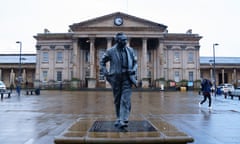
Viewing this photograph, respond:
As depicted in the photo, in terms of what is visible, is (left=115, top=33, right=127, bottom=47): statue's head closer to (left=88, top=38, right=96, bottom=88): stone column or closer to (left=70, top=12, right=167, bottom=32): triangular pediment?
(left=88, top=38, right=96, bottom=88): stone column

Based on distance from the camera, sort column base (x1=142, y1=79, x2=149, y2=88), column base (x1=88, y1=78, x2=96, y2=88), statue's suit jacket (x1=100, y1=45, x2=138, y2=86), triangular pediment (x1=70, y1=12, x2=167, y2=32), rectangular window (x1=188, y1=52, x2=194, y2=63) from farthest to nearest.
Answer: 1. rectangular window (x1=188, y1=52, x2=194, y2=63)
2. triangular pediment (x1=70, y1=12, x2=167, y2=32)
3. column base (x1=88, y1=78, x2=96, y2=88)
4. column base (x1=142, y1=79, x2=149, y2=88)
5. statue's suit jacket (x1=100, y1=45, x2=138, y2=86)

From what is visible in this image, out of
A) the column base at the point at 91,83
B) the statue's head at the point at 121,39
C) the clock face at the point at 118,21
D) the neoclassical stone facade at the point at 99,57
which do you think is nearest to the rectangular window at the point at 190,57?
the neoclassical stone facade at the point at 99,57

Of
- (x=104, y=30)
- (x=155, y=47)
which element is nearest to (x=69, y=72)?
(x=104, y=30)

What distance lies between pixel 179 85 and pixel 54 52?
32.2 m

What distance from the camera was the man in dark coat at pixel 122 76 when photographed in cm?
640

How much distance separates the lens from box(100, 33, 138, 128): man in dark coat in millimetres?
6402

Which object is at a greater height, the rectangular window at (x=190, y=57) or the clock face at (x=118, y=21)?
the clock face at (x=118, y=21)

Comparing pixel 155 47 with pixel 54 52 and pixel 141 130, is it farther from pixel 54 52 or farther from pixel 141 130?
pixel 141 130

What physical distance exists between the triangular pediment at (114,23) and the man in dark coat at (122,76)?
4902 cm

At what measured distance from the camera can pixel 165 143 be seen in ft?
16.9

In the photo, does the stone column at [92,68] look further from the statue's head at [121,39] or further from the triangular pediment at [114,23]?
the statue's head at [121,39]

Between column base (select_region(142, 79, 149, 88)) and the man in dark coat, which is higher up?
the man in dark coat

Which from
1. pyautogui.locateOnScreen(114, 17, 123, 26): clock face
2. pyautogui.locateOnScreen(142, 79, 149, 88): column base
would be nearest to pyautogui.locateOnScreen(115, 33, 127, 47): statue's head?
pyautogui.locateOnScreen(142, 79, 149, 88): column base

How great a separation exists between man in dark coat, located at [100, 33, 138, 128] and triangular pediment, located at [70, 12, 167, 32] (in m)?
49.0
